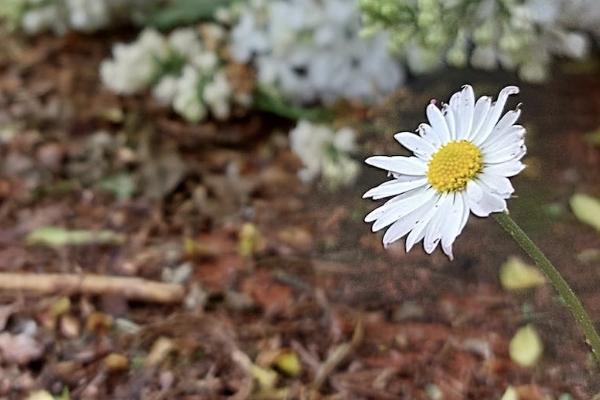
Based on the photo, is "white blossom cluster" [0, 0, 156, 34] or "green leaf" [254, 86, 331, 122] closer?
"green leaf" [254, 86, 331, 122]

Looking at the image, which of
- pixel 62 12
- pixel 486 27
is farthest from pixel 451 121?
pixel 62 12

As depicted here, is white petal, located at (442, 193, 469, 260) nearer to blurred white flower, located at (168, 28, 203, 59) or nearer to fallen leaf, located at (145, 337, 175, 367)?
fallen leaf, located at (145, 337, 175, 367)

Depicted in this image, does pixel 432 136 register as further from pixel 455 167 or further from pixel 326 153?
pixel 326 153

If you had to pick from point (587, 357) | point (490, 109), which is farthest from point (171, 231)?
point (490, 109)

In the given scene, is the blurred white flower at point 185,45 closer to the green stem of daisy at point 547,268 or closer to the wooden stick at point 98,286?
the wooden stick at point 98,286

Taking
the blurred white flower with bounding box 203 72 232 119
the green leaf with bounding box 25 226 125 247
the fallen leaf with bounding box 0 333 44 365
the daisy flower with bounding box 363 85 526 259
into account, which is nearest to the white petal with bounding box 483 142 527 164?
the daisy flower with bounding box 363 85 526 259

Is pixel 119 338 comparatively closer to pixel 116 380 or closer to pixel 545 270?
pixel 116 380
